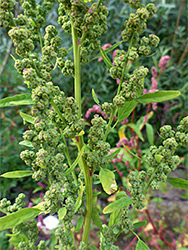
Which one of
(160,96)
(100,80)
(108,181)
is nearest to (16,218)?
(108,181)

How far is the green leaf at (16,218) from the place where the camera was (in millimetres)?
463

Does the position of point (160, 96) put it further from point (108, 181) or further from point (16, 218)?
point (16, 218)

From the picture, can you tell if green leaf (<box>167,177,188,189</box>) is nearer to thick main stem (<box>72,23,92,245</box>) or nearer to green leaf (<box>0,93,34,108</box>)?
thick main stem (<box>72,23,92,245</box>)

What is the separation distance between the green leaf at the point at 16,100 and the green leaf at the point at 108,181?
22 cm

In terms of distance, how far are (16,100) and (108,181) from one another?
266mm

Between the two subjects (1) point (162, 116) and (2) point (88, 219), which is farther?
(1) point (162, 116)

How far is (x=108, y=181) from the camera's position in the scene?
52 centimetres

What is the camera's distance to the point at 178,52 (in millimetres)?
2473

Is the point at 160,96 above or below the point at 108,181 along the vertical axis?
above

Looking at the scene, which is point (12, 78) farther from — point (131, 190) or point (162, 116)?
point (131, 190)

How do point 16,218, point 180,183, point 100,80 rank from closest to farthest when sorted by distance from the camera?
1. point 16,218
2. point 180,183
3. point 100,80

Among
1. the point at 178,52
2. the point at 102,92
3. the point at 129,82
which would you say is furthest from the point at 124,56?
the point at 178,52

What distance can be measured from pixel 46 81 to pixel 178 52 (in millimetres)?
2323

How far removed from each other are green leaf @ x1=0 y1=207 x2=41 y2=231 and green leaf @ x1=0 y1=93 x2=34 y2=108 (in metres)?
0.23
